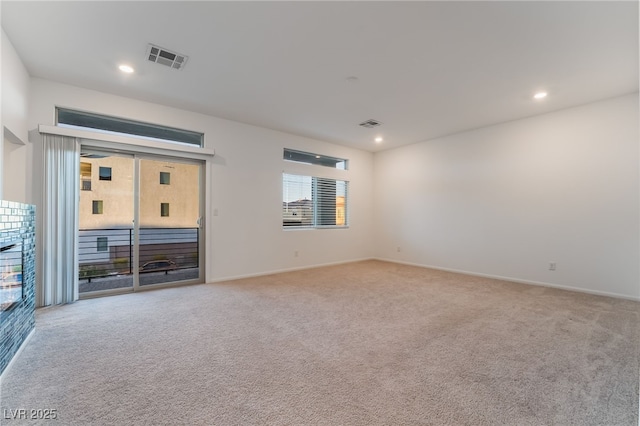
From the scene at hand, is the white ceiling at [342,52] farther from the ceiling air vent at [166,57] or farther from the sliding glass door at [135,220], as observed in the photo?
the sliding glass door at [135,220]

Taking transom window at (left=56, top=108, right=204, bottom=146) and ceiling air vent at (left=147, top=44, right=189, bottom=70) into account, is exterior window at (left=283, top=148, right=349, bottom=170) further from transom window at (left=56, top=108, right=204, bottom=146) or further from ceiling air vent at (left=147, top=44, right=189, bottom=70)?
ceiling air vent at (left=147, top=44, right=189, bottom=70)

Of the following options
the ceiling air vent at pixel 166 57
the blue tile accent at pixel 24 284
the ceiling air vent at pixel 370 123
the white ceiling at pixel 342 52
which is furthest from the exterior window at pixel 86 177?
the ceiling air vent at pixel 370 123

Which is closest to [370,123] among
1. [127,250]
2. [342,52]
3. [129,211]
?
[342,52]

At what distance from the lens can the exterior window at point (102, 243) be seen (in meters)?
4.55

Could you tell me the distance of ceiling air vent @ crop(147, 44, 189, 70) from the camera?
2826 millimetres

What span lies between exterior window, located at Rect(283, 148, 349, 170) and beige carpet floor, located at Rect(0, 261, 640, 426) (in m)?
3.22

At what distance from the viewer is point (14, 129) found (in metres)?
2.87

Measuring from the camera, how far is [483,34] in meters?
2.54

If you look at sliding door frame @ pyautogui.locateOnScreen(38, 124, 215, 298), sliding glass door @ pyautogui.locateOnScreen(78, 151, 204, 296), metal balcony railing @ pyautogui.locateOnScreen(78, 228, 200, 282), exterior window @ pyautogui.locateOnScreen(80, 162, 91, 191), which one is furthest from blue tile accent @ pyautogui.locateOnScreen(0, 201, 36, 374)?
exterior window @ pyautogui.locateOnScreen(80, 162, 91, 191)

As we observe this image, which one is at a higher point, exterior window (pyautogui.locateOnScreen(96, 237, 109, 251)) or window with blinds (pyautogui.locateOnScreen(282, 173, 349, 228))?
window with blinds (pyautogui.locateOnScreen(282, 173, 349, 228))

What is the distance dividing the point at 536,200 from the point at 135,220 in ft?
21.3

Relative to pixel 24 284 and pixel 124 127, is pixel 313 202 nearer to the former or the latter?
pixel 124 127

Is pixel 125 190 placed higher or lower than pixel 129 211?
higher

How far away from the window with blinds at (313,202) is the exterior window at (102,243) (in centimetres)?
306
